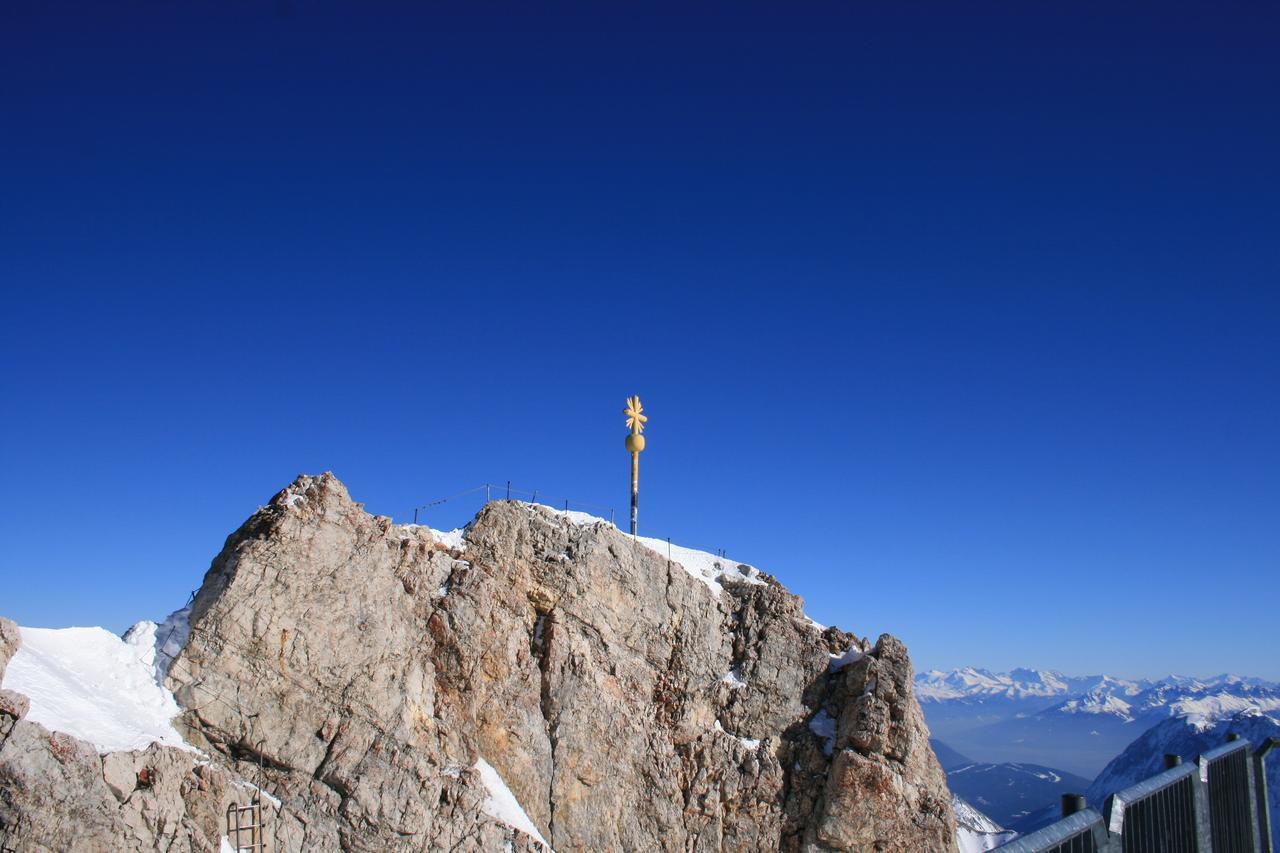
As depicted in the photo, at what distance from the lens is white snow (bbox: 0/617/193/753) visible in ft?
90.7

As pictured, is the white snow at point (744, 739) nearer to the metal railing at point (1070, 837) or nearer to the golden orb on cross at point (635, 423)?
the golden orb on cross at point (635, 423)

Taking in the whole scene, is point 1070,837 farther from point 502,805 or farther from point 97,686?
point 502,805

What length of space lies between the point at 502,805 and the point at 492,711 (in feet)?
15.1

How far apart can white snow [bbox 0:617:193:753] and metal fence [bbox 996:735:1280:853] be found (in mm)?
→ 30714

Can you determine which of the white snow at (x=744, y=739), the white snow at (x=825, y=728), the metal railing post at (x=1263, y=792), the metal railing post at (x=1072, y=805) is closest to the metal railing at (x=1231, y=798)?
the metal railing post at (x=1263, y=792)

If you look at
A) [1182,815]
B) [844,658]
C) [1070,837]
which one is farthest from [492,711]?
[1070,837]

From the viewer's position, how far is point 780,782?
48719mm

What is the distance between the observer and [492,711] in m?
42.0

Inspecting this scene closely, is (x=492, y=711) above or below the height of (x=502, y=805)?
above

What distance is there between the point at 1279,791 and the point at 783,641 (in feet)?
712

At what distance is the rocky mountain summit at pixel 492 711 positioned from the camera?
30.5m

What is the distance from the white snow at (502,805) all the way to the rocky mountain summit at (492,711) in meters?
0.15

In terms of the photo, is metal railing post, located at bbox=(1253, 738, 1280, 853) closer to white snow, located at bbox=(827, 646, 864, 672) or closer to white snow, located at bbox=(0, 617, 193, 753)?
white snow, located at bbox=(0, 617, 193, 753)

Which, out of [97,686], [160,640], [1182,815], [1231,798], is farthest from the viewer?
[160,640]
